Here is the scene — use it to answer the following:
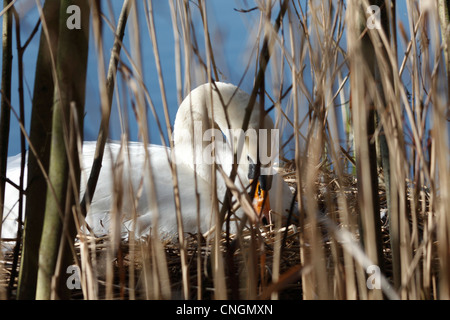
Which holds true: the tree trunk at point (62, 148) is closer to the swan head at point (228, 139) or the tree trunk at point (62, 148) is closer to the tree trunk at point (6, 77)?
the tree trunk at point (6, 77)

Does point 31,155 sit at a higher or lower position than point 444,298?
higher

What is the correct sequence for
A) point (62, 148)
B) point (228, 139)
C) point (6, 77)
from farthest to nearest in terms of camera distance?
point (228, 139) → point (6, 77) → point (62, 148)

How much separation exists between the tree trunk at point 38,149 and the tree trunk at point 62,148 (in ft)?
0.19

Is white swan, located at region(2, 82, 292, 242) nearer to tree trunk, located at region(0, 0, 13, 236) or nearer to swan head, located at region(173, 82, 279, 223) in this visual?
swan head, located at region(173, 82, 279, 223)

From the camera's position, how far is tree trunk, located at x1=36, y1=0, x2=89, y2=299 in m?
1.08

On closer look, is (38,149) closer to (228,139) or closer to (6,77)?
(6,77)

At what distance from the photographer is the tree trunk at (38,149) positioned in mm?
1164

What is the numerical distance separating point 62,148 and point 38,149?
0.12 metres

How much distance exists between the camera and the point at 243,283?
1.31 m

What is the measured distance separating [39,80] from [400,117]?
2.27 feet

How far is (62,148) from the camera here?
1098mm

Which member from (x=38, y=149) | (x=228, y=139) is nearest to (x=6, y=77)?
(x=38, y=149)

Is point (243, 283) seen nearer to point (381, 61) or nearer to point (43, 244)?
point (43, 244)
